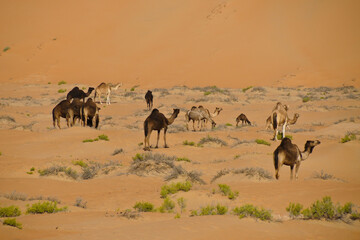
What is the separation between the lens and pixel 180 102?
147 ft

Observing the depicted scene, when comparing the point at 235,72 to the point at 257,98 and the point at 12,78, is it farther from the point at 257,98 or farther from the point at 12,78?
the point at 12,78

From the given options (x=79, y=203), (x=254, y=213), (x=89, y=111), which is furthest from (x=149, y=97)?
(x=254, y=213)

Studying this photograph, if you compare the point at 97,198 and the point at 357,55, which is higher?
the point at 357,55

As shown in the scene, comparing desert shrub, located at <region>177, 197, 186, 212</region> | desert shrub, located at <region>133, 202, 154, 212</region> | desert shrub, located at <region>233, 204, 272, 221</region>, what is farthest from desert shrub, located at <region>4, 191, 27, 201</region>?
desert shrub, located at <region>233, 204, 272, 221</region>

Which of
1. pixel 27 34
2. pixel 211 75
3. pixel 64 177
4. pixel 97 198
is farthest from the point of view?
pixel 27 34

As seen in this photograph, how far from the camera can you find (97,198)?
12.7m

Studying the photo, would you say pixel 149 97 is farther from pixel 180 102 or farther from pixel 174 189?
pixel 174 189

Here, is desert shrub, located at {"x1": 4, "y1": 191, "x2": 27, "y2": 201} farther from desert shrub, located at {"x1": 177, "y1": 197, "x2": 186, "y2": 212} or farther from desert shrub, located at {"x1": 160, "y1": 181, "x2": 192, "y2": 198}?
desert shrub, located at {"x1": 177, "y1": 197, "x2": 186, "y2": 212}

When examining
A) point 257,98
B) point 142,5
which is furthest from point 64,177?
point 142,5

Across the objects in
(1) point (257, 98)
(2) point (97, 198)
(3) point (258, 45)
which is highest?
(3) point (258, 45)

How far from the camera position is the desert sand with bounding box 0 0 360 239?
384 inches

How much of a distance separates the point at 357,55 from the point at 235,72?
16.0m

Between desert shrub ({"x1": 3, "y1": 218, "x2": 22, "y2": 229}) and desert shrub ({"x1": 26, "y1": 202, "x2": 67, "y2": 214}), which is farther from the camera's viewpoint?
desert shrub ({"x1": 26, "y1": 202, "x2": 67, "y2": 214})

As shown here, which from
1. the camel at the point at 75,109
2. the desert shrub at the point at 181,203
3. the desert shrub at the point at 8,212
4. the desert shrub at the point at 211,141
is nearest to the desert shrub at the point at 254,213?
the desert shrub at the point at 181,203
